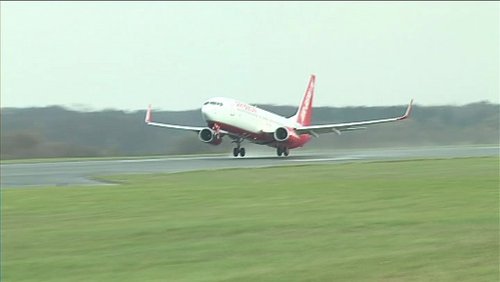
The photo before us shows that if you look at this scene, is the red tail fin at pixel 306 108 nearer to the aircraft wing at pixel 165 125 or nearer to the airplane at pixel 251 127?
the airplane at pixel 251 127

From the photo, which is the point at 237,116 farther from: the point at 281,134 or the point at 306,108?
the point at 306,108

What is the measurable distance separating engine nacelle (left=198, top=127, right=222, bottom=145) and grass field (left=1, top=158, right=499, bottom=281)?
24.0 m

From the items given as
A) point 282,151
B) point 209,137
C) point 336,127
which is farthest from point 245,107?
point 336,127

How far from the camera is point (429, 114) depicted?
1705 inches

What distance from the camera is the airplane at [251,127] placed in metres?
42.5

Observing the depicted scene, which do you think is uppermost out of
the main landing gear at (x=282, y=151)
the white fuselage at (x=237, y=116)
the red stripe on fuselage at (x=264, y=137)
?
the white fuselage at (x=237, y=116)

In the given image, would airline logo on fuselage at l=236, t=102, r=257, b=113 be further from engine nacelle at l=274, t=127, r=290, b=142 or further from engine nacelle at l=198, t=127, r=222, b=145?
engine nacelle at l=198, t=127, r=222, b=145

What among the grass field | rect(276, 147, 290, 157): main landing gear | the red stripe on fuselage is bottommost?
the grass field

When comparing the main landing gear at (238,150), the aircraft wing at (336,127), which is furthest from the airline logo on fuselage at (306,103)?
the main landing gear at (238,150)

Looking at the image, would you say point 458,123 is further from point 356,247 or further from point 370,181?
point 356,247

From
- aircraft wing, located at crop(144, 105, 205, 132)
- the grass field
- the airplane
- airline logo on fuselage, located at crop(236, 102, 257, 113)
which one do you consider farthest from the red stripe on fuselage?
the grass field

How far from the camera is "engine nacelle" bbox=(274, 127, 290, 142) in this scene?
144ft

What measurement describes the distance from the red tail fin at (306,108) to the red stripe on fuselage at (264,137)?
90.9 inches

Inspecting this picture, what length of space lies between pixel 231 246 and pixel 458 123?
33102 millimetres
